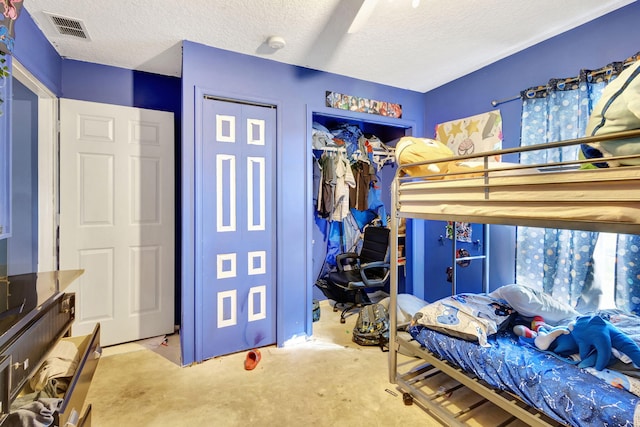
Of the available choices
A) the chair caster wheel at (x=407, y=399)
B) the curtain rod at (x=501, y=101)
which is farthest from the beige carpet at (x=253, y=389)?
the curtain rod at (x=501, y=101)

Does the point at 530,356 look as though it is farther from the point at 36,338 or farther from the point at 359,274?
the point at 36,338

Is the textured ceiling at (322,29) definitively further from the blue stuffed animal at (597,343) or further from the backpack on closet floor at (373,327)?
the backpack on closet floor at (373,327)

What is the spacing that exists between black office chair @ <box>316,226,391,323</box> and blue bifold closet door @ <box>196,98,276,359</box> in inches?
33.5

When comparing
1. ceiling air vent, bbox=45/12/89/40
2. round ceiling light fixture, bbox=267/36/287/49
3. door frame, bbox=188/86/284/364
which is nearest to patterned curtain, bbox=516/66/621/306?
round ceiling light fixture, bbox=267/36/287/49

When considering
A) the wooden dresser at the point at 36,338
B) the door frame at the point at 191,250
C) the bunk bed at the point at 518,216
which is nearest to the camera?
the wooden dresser at the point at 36,338

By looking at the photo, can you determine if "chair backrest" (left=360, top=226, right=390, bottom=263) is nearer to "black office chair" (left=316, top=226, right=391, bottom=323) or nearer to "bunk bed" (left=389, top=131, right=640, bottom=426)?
"black office chair" (left=316, top=226, right=391, bottom=323)

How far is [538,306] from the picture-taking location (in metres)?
1.81

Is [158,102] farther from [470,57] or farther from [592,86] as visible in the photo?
[592,86]

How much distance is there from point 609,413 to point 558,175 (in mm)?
928

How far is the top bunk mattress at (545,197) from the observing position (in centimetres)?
97

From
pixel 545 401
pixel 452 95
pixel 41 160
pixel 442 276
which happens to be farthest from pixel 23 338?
pixel 452 95

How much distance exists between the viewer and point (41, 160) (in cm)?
224

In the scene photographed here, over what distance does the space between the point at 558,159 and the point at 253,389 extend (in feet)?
8.58

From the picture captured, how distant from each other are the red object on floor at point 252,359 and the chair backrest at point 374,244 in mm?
1581
